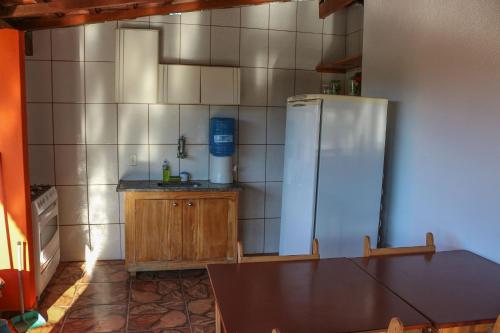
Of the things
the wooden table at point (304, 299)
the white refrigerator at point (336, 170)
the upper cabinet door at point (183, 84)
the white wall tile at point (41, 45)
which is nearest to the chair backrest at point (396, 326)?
the wooden table at point (304, 299)

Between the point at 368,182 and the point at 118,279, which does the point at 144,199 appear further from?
the point at 368,182

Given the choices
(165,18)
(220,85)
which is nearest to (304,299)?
(220,85)

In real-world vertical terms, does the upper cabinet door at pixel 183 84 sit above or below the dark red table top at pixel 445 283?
above

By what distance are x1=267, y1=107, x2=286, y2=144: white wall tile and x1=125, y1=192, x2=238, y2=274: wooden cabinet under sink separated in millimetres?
803

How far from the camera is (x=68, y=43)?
3650 millimetres

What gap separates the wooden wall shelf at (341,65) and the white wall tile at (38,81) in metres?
2.44

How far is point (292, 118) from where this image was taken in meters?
2.98

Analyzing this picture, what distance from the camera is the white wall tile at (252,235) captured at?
4.14 meters

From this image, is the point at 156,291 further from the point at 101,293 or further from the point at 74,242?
the point at 74,242

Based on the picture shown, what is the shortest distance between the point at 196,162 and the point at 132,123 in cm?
67

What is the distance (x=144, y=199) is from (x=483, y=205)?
2423 millimetres

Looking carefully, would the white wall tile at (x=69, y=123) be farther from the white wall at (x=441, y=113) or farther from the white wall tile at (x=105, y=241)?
the white wall at (x=441, y=113)

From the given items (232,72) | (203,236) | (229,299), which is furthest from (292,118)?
(229,299)

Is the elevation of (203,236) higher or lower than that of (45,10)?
lower
